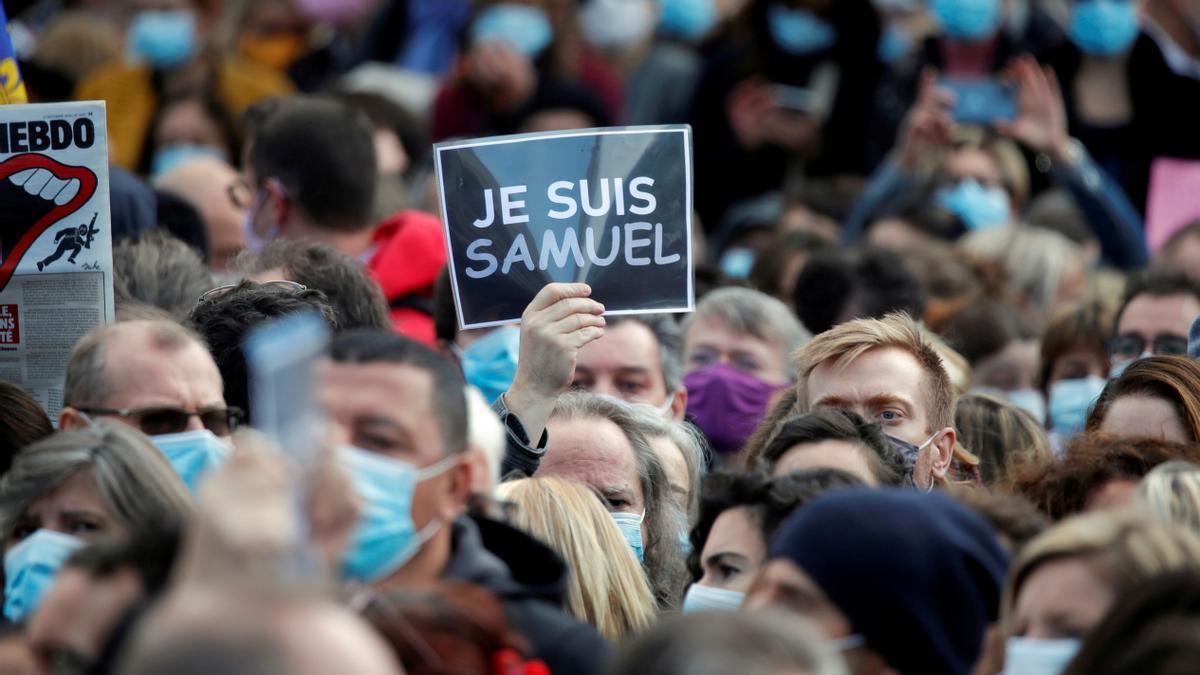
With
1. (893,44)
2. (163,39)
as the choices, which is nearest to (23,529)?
(163,39)

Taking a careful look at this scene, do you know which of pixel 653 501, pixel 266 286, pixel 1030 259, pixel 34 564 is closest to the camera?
pixel 34 564

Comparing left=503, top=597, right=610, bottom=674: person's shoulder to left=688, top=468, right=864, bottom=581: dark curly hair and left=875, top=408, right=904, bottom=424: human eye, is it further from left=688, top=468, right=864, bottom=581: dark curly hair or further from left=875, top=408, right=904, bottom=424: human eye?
left=875, top=408, right=904, bottom=424: human eye

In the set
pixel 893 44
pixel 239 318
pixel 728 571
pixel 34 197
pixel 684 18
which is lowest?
pixel 728 571

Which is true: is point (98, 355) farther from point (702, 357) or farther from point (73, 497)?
point (702, 357)

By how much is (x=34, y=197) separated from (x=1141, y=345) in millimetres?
4274

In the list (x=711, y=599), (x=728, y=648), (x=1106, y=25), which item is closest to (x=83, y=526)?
(x=711, y=599)

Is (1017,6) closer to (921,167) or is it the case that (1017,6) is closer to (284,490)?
Answer: (921,167)

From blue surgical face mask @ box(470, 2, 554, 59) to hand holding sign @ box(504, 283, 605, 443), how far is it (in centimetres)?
668

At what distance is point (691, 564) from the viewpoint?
4.68m

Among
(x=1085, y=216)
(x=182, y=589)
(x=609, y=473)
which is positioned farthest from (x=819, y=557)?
(x=1085, y=216)

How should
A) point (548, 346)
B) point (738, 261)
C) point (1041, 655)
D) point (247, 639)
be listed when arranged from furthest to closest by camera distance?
point (738, 261) → point (548, 346) → point (1041, 655) → point (247, 639)

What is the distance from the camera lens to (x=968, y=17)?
10383 millimetres

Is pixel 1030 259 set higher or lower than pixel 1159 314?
higher

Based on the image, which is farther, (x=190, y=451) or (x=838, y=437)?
(x=838, y=437)
